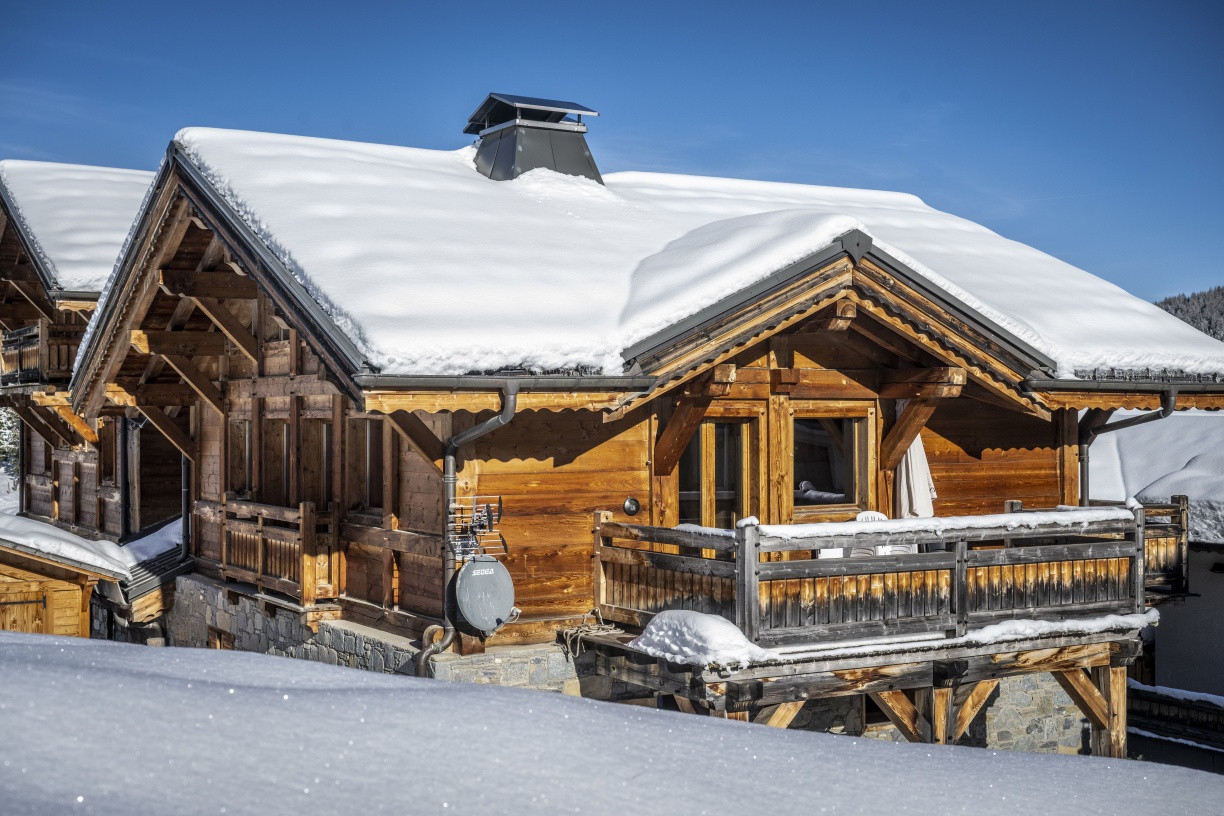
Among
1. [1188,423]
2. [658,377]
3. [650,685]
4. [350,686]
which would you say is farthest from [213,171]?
[1188,423]

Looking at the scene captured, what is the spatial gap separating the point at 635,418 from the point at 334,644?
396cm

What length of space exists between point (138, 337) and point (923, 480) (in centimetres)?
893

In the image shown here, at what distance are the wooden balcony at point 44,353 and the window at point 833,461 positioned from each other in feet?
37.1

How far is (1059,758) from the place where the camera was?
4.45 m

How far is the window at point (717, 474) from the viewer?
39.1 ft

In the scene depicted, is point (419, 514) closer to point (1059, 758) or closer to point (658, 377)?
point (658, 377)

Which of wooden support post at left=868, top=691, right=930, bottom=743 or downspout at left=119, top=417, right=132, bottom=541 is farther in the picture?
downspout at left=119, top=417, right=132, bottom=541

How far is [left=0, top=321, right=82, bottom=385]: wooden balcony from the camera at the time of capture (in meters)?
17.9

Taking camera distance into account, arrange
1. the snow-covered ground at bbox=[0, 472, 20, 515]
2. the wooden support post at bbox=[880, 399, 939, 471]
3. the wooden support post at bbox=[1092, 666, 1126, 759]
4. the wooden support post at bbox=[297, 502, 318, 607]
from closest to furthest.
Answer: the wooden support post at bbox=[1092, 666, 1126, 759] < the wooden support post at bbox=[880, 399, 939, 471] < the wooden support post at bbox=[297, 502, 318, 607] < the snow-covered ground at bbox=[0, 472, 20, 515]

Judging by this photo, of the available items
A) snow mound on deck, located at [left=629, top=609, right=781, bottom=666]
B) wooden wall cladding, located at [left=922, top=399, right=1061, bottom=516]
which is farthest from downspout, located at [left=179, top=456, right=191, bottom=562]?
wooden wall cladding, located at [left=922, top=399, right=1061, bottom=516]

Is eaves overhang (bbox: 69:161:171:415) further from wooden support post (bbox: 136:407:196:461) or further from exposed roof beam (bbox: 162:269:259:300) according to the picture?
wooden support post (bbox: 136:407:196:461)

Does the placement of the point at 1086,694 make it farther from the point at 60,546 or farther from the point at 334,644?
the point at 60,546

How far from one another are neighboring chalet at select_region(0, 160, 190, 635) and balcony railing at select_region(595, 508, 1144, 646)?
30.3ft

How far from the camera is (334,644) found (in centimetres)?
1237
